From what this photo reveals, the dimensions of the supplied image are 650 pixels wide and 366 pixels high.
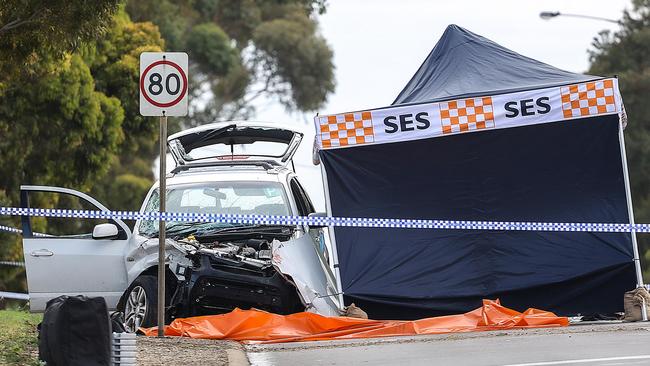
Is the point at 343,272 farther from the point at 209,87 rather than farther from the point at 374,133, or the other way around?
the point at 209,87

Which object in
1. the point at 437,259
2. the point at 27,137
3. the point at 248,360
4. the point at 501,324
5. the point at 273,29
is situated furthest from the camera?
the point at 273,29

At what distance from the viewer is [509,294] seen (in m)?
14.9

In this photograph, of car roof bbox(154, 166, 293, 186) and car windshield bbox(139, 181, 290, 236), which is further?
car roof bbox(154, 166, 293, 186)

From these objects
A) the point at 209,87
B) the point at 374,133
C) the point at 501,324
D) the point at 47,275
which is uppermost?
the point at 209,87

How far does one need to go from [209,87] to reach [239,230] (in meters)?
40.8

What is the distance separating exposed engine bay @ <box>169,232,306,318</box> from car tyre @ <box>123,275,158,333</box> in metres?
0.27

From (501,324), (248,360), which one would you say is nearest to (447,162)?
(501,324)

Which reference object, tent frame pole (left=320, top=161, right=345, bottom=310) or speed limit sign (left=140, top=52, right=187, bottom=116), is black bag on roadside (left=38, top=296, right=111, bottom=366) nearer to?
speed limit sign (left=140, top=52, right=187, bottom=116)

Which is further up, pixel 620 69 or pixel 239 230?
pixel 620 69

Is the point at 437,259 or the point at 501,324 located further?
the point at 437,259

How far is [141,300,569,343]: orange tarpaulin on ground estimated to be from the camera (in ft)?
44.8

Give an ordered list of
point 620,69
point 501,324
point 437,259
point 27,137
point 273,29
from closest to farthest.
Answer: point 501,324
point 437,259
point 27,137
point 620,69
point 273,29

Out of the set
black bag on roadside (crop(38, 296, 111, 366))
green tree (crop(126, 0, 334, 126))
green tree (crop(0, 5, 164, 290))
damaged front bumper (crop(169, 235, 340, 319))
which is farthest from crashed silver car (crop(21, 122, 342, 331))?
green tree (crop(126, 0, 334, 126))

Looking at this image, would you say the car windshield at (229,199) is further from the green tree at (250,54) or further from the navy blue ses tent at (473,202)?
the green tree at (250,54)
